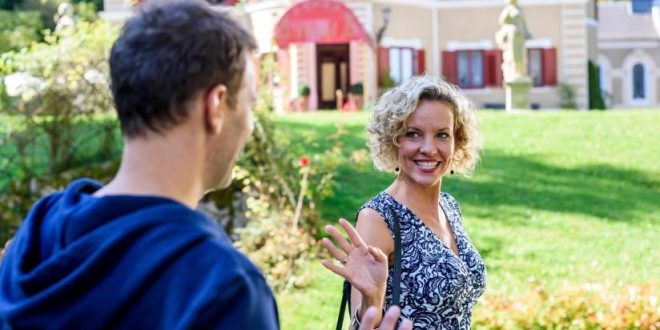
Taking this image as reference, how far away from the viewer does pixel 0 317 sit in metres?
2.09

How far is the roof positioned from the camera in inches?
1823

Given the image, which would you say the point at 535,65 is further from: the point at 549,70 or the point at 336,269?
the point at 336,269

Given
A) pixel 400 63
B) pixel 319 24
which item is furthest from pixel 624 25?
pixel 319 24

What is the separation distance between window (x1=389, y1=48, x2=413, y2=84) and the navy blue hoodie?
30.4m

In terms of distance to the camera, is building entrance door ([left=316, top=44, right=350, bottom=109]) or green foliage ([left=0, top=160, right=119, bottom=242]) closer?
green foliage ([left=0, top=160, right=119, bottom=242])

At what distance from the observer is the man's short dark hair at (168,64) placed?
6.65 feet

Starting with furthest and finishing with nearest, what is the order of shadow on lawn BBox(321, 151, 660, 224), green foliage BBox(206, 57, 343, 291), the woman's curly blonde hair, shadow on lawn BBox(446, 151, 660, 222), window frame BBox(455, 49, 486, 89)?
1. window frame BBox(455, 49, 486, 89)
2. shadow on lawn BBox(446, 151, 660, 222)
3. shadow on lawn BBox(321, 151, 660, 224)
4. green foliage BBox(206, 57, 343, 291)
5. the woman's curly blonde hair

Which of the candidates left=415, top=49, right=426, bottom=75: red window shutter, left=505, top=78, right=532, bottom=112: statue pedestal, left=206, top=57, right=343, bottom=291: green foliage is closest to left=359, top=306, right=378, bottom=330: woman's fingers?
left=206, top=57, right=343, bottom=291: green foliage

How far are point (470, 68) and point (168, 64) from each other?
32.6 meters

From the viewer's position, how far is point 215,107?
81.1 inches

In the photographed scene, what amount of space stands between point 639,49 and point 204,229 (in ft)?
151

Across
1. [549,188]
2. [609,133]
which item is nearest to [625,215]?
[549,188]

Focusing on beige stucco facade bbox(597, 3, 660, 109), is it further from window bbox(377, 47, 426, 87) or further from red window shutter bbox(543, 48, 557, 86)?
window bbox(377, 47, 426, 87)

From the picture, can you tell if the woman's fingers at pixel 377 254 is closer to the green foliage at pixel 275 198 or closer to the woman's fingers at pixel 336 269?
the woman's fingers at pixel 336 269
